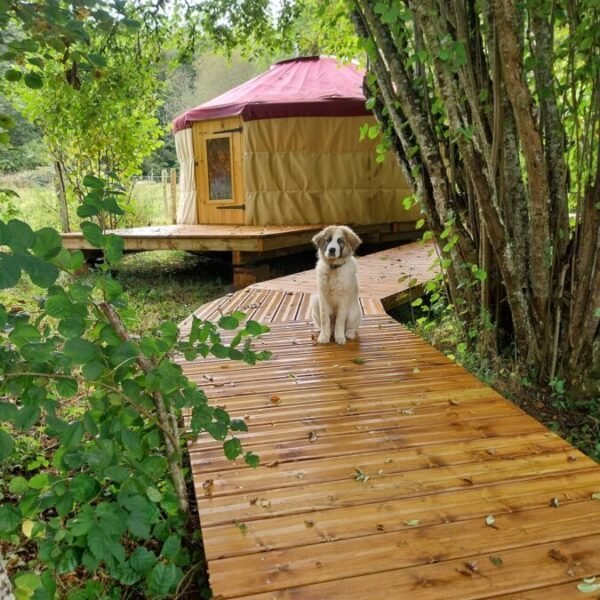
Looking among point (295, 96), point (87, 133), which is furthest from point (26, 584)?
point (295, 96)

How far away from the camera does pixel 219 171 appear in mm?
8672

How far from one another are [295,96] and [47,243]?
7721 mm

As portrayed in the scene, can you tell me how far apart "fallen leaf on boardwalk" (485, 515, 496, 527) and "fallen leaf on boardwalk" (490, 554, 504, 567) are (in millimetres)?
133

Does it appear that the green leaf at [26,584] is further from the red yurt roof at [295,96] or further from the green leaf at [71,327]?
the red yurt roof at [295,96]

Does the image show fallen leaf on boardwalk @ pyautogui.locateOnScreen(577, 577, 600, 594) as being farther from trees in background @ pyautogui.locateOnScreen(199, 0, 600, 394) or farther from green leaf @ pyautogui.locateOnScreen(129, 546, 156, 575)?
trees in background @ pyautogui.locateOnScreen(199, 0, 600, 394)

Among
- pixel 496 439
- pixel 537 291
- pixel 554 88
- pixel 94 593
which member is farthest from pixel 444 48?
pixel 94 593

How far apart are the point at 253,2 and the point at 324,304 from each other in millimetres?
2599

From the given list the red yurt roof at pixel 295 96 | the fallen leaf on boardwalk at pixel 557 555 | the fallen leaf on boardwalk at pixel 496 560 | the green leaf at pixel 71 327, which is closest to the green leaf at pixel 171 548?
the green leaf at pixel 71 327

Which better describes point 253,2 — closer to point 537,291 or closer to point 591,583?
point 537,291

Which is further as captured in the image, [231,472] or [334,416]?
[334,416]

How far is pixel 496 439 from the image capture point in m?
2.10

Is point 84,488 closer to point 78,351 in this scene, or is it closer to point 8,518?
point 8,518

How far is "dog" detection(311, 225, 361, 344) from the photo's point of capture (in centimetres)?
329

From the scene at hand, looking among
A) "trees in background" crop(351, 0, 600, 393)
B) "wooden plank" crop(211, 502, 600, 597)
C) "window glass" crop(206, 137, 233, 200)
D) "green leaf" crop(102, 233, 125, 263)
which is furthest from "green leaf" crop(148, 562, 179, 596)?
"window glass" crop(206, 137, 233, 200)
